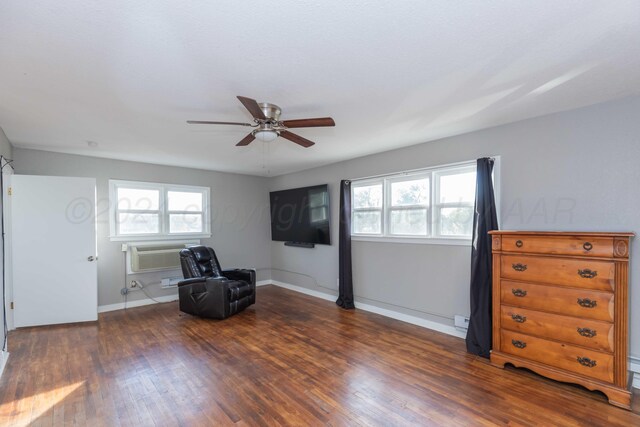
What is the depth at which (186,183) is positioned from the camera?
5.50 metres

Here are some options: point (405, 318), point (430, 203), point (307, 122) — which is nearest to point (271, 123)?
point (307, 122)

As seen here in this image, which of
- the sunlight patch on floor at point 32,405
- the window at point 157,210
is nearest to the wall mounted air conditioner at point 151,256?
the window at point 157,210

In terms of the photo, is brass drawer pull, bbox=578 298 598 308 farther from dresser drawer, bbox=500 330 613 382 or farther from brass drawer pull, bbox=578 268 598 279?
dresser drawer, bbox=500 330 613 382

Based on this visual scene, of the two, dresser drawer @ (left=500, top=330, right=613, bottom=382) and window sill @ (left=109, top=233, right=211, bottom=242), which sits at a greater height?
window sill @ (left=109, top=233, right=211, bottom=242)

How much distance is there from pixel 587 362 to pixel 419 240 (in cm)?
199

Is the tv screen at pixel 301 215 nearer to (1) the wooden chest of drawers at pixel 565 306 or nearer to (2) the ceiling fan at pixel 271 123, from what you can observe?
(2) the ceiling fan at pixel 271 123

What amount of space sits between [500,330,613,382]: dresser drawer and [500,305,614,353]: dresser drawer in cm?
5

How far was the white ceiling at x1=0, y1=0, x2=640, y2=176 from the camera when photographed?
146 centimetres

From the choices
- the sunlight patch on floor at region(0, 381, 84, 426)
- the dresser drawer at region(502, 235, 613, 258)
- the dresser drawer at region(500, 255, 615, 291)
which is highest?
the dresser drawer at region(502, 235, 613, 258)

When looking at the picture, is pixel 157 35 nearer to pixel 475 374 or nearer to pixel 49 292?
pixel 475 374

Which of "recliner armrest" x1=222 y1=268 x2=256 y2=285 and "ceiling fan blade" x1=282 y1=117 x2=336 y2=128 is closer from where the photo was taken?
"ceiling fan blade" x1=282 y1=117 x2=336 y2=128

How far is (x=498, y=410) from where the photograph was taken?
217 centimetres

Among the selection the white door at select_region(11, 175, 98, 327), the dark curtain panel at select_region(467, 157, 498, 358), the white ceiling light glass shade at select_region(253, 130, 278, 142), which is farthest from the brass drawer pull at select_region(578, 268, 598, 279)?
the white door at select_region(11, 175, 98, 327)

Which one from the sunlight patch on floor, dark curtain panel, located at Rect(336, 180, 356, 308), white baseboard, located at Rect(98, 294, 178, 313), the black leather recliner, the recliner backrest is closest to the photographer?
the sunlight patch on floor
